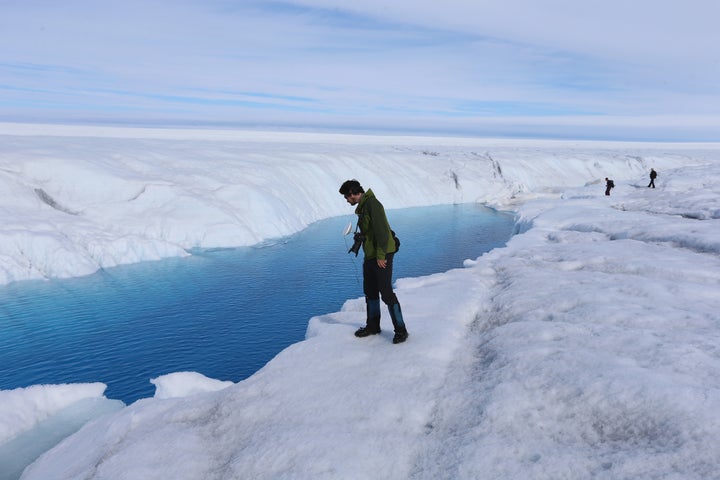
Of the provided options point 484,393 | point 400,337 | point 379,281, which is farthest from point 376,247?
point 484,393

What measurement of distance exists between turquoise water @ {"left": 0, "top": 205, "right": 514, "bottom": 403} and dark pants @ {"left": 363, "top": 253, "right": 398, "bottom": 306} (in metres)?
0.99

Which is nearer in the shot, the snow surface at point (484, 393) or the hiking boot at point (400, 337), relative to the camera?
the snow surface at point (484, 393)

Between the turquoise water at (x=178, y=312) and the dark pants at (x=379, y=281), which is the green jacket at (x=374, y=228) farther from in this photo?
the turquoise water at (x=178, y=312)

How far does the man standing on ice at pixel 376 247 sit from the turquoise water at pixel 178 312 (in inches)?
35.9

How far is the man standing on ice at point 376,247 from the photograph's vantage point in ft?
21.3

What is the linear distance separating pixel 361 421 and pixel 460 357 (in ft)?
6.26

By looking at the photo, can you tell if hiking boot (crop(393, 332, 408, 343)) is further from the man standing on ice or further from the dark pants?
the dark pants

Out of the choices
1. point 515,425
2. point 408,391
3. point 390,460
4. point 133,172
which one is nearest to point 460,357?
point 408,391

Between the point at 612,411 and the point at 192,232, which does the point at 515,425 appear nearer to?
the point at 612,411

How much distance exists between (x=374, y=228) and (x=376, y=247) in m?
0.28

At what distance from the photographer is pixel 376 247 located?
661 cm

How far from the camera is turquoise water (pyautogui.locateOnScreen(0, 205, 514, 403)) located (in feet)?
42.2

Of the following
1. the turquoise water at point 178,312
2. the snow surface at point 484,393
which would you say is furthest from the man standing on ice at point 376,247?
the turquoise water at point 178,312

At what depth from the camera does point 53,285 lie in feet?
65.3
